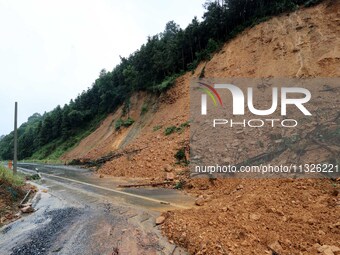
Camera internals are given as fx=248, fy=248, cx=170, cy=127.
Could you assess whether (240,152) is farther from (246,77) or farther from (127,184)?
(246,77)

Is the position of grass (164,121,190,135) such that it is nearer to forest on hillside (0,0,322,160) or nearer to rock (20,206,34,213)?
forest on hillside (0,0,322,160)

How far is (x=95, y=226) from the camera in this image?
695cm

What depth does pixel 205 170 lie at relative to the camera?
40.5 ft

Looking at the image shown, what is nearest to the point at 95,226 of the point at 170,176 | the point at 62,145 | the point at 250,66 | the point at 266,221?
the point at 266,221

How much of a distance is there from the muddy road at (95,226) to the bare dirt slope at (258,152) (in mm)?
783

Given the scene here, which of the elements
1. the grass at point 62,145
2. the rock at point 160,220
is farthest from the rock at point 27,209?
the grass at point 62,145

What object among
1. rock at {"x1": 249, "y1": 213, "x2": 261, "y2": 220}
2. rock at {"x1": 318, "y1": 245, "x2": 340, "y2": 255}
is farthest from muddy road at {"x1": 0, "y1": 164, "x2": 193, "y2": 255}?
rock at {"x1": 318, "y1": 245, "x2": 340, "y2": 255}

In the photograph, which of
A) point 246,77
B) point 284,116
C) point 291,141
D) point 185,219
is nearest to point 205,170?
point 291,141

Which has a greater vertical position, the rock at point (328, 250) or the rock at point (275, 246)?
the rock at point (328, 250)

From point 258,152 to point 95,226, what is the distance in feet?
24.9

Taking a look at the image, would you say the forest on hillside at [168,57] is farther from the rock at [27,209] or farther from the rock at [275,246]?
the rock at [275,246]

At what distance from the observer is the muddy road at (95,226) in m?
5.57

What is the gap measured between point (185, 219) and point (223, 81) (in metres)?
16.5

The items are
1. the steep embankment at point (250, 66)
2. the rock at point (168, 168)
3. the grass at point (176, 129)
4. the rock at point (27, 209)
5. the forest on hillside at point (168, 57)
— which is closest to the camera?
the rock at point (27, 209)
